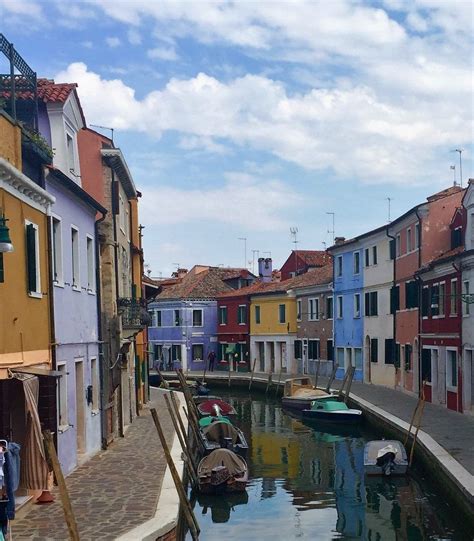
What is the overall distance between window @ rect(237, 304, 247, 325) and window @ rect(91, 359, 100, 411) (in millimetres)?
37872

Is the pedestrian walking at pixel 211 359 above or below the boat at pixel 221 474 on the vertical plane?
below

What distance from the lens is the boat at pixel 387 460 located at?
20.4 m

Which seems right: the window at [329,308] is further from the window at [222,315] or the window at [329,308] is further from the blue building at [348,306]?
the window at [222,315]

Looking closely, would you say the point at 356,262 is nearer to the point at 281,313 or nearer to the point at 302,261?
the point at 281,313

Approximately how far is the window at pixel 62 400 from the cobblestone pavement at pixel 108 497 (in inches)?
48.4

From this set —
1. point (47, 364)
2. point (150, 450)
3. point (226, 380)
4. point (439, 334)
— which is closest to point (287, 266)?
point (226, 380)

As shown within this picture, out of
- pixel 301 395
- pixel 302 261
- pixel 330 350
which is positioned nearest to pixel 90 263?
pixel 301 395

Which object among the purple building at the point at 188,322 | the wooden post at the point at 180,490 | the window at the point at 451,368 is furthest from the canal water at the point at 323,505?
the purple building at the point at 188,322

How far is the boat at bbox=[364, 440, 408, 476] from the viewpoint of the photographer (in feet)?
66.9

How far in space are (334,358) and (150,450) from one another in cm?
2897

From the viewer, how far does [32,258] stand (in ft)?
45.0

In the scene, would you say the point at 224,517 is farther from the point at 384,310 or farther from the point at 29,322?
the point at 384,310

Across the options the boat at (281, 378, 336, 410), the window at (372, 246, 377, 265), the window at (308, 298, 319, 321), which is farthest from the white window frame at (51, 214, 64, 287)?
the window at (308, 298, 319, 321)

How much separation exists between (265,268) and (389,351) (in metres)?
24.3
